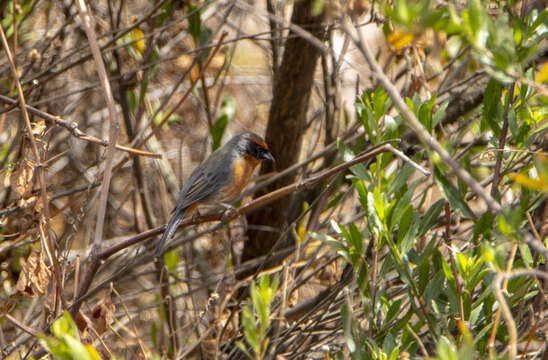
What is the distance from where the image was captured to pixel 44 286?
2.88 meters

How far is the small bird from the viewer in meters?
4.96

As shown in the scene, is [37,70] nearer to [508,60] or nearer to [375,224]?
[375,224]

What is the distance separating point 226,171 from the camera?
16.7ft

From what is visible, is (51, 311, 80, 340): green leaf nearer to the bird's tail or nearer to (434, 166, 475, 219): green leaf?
(434, 166, 475, 219): green leaf

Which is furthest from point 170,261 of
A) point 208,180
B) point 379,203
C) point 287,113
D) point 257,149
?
point 379,203

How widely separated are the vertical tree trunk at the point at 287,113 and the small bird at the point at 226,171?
1.04 feet

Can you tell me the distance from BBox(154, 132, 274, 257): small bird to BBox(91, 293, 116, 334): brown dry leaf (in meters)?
1.66

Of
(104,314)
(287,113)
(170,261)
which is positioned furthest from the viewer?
(287,113)

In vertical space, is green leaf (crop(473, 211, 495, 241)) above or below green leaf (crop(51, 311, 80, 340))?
below

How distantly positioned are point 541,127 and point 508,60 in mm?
1267

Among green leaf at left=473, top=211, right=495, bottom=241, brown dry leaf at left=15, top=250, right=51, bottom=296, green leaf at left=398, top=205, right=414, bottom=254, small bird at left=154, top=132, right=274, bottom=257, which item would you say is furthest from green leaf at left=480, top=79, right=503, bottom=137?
small bird at left=154, top=132, right=274, bottom=257

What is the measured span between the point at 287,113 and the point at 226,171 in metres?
0.76

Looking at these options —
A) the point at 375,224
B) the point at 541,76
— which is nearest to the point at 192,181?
the point at 375,224

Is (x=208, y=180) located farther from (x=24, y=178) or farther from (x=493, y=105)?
(x=493, y=105)
